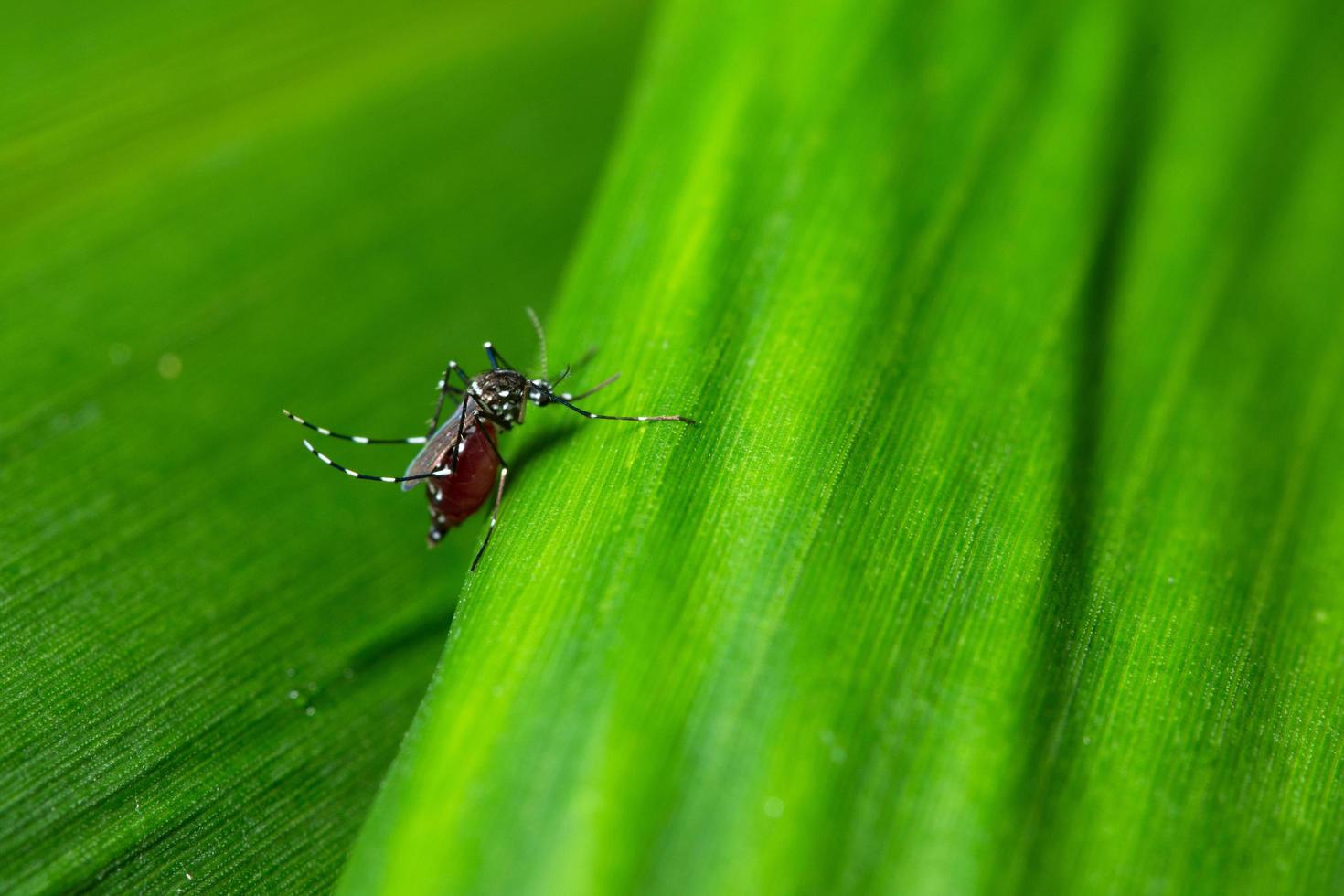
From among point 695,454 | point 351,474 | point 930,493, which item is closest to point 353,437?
point 351,474

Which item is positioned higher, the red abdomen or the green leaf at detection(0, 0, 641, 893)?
the green leaf at detection(0, 0, 641, 893)

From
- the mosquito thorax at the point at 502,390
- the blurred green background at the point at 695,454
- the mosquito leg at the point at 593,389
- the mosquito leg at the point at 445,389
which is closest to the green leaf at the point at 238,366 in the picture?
the blurred green background at the point at 695,454

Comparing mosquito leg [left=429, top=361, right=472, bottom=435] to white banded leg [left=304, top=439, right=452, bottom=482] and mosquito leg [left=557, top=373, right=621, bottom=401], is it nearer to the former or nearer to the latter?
white banded leg [left=304, top=439, right=452, bottom=482]

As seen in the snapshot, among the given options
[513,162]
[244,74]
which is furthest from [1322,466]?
[244,74]

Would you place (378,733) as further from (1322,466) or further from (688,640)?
(1322,466)

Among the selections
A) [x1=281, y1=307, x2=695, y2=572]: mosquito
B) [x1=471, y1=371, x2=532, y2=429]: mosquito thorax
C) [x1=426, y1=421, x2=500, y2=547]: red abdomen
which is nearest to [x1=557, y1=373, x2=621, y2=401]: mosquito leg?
[x1=281, y1=307, x2=695, y2=572]: mosquito

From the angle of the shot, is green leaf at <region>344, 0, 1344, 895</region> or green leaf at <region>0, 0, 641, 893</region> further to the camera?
green leaf at <region>0, 0, 641, 893</region>

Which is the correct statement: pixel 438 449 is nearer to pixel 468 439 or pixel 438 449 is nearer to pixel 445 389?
pixel 468 439
